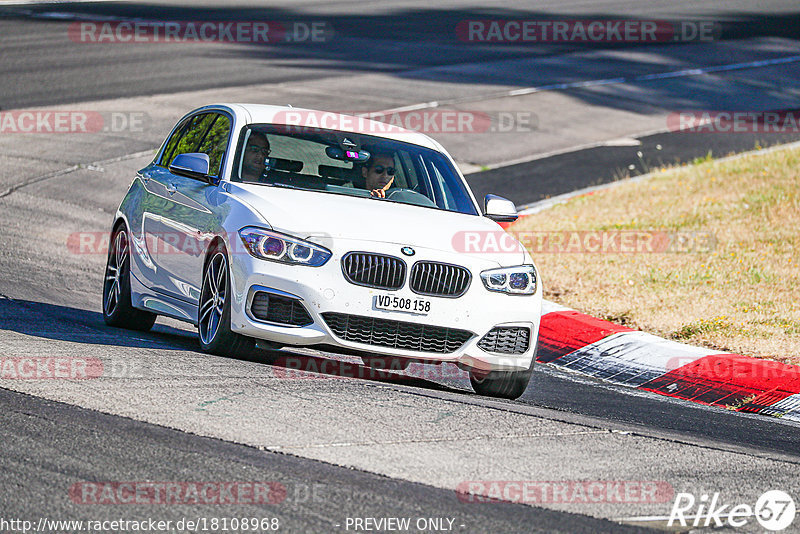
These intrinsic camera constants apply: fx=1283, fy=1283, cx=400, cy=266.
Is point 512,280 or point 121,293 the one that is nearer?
point 512,280

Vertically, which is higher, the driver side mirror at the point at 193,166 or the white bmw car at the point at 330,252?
the driver side mirror at the point at 193,166

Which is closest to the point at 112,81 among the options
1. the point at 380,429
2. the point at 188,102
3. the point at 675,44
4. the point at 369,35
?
the point at 188,102

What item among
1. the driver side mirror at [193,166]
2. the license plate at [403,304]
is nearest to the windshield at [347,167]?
the driver side mirror at [193,166]

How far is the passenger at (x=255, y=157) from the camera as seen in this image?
28.2 feet

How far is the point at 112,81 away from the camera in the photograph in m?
23.6

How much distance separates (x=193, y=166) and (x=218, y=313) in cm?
110

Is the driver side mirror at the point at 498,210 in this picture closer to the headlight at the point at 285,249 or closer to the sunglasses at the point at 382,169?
the sunglasses at the point at 382,169

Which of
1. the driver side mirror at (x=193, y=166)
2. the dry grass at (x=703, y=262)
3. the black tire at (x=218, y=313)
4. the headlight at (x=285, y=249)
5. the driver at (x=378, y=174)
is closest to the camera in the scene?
the headlight at (x=285, y=249)

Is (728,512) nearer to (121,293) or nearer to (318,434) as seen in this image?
(318,434)

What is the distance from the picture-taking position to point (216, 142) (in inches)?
360

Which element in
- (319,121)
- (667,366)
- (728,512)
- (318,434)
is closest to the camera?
(728,512)

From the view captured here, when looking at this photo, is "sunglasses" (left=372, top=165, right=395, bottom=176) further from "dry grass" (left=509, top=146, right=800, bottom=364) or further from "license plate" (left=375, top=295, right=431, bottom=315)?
"dry grass" (left=509, top=146, right=800, bottom=364)

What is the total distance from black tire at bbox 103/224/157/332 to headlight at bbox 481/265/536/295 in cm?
303

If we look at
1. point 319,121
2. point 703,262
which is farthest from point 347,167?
point 703,262
